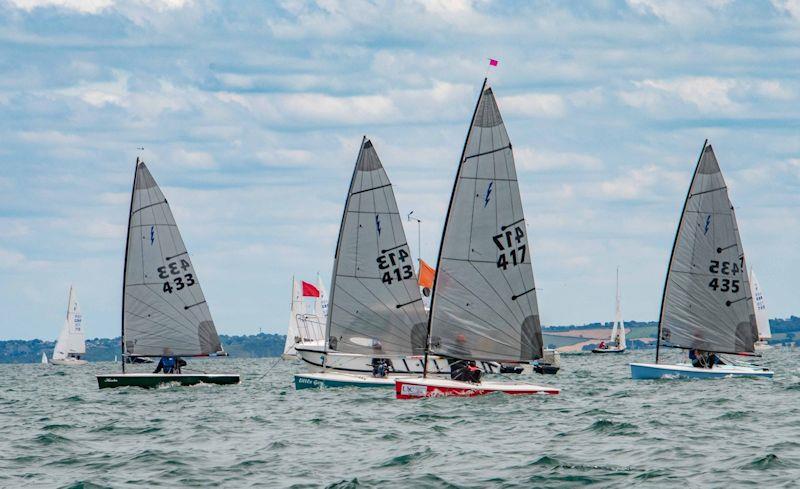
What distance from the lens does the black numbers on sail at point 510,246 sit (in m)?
40.6

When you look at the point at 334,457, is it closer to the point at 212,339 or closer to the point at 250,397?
the point at 250,397

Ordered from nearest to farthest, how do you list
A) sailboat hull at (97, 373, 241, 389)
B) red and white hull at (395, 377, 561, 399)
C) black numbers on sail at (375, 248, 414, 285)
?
red and white hull at (395, 377, 561, 399)
black numbers on sail at (375, 248, 414, 285)
sailboat hull at (97, 373, 241, 389)

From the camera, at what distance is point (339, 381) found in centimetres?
4772

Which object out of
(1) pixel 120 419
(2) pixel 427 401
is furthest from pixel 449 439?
(1) pixel 120 419

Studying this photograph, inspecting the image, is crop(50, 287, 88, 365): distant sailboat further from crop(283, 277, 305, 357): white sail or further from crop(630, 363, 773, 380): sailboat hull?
crop(630, 363, 773, 380): sailboat hull

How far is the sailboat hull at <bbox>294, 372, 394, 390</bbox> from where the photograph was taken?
4734 centimetres

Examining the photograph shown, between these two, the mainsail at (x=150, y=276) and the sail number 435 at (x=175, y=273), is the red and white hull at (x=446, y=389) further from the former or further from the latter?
the sail number 435 at (x=175, y=273)

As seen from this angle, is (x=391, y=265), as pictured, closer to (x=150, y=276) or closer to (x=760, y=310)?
(x=150, y=276)

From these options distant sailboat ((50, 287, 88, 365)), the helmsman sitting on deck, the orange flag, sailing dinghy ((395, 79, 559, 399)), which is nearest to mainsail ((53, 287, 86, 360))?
distant sailboat ((50, 287, 88, 365))

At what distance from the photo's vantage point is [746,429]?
30.5m

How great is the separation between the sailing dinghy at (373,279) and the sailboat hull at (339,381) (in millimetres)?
Answer: 52

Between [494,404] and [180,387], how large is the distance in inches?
687

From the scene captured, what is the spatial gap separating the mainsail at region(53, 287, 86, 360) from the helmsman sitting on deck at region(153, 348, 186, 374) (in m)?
98.0

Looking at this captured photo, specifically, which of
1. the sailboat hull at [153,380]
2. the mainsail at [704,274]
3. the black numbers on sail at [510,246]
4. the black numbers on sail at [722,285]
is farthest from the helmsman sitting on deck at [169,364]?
the black numbers on sail at [722,285]
